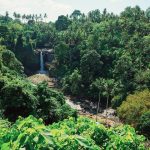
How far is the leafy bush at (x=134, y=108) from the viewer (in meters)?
40.9

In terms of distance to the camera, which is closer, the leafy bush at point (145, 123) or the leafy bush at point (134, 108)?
the leafy bush at point (145, 123)

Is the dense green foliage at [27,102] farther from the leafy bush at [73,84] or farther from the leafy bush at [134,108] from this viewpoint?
the leafy bush at [73,84]

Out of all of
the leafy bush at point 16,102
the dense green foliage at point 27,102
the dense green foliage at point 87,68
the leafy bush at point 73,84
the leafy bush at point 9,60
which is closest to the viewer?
the leafy bush at point 16,102

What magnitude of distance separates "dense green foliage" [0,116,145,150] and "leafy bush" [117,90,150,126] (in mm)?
30606

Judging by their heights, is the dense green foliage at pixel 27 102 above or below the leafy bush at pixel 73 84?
above

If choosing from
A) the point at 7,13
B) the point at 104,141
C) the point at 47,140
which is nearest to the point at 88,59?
the point at 104,141

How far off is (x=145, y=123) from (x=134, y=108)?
3229mm

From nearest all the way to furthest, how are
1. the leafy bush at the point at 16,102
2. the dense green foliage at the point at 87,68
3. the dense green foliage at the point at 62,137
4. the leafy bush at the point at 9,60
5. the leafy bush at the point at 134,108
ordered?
the dense green foliage at the point at 62,137, the leafy bush at the point at 16,102, the dense green foliage at the point at 87,68, the leafy bush at the point at 134,108, the leafy bush at the point at 9,60

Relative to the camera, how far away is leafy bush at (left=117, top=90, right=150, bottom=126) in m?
40.9

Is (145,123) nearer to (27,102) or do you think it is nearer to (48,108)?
(48,108)

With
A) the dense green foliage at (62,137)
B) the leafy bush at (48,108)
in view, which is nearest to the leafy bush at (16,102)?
the leafy bush at (48,108)

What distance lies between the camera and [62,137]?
7074 mm

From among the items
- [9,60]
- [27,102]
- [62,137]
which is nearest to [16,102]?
[27,102]

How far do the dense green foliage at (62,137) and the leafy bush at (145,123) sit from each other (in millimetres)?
28533
